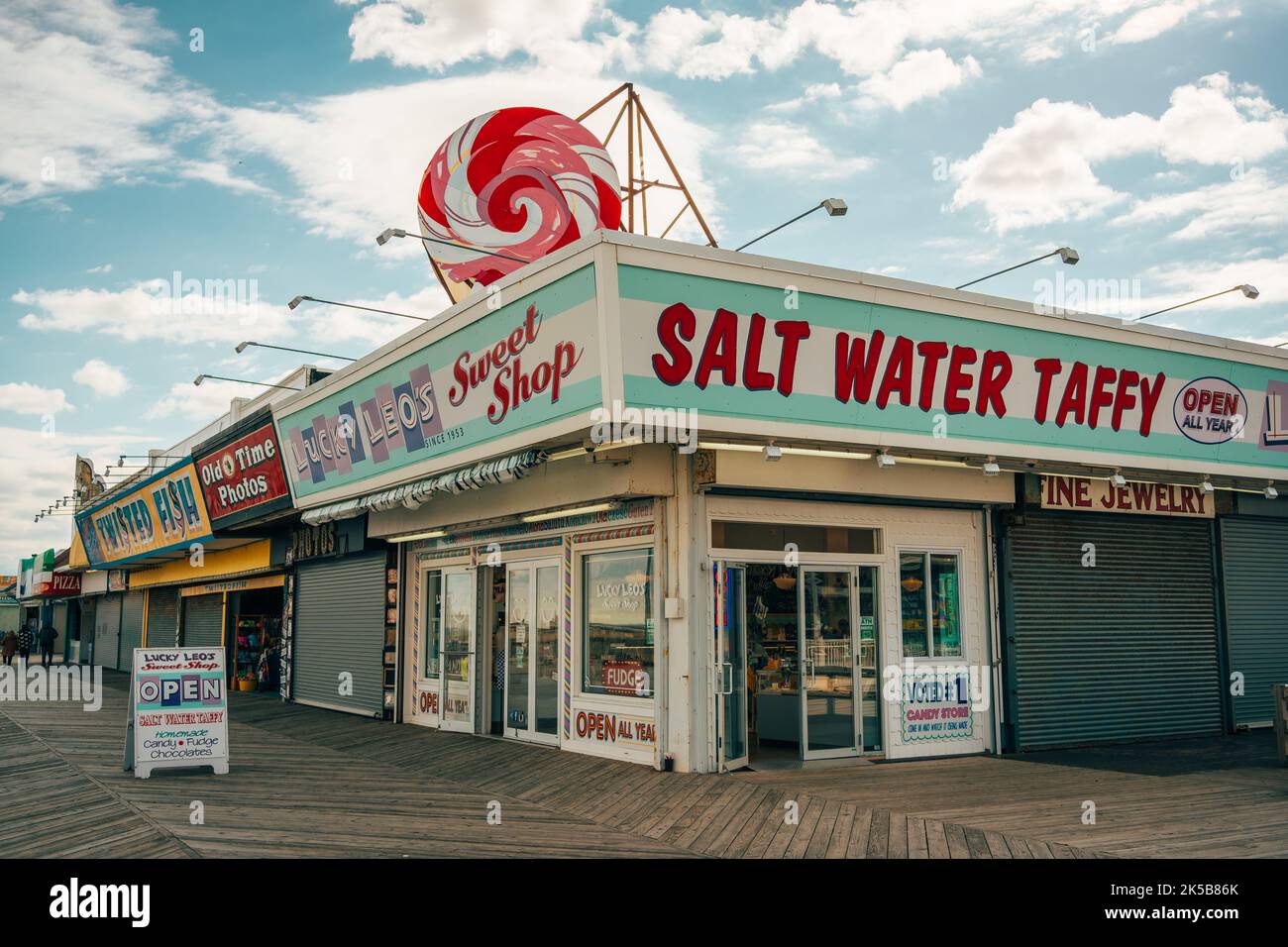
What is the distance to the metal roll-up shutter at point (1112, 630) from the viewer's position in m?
13.2

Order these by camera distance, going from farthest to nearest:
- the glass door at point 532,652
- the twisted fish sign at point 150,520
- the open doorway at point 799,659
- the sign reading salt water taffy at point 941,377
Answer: the twisted fish sign at point 150,520, the glass door at point 532,652, the open doorway at point 799,659, the sign reading salt water taffy at point 941,377

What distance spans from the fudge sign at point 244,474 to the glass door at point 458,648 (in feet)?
14.1

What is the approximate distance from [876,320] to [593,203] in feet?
18.2

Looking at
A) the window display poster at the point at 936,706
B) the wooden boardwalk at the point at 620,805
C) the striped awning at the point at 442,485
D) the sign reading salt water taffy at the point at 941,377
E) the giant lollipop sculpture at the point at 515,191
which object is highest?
the giant lollipop sculpture at the point at 515,191

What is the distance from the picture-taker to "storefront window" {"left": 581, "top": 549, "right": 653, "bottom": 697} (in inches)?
449

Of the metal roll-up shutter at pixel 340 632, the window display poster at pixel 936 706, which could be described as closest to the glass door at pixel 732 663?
the window display poster at pixel 936 706

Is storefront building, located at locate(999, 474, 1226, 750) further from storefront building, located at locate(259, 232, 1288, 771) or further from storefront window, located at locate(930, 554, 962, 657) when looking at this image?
storefront window, located at locate(930, 554, 962, 657)

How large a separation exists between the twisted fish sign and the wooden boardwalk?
9.25 meters

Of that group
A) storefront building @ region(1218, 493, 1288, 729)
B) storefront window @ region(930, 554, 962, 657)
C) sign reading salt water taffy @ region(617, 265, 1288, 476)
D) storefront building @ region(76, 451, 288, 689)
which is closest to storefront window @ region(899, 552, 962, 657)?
storefront window @ region(930, 554, 962, 657)

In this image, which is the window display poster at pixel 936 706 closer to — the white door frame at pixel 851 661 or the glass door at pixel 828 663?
the white door frame at pixel 851 661

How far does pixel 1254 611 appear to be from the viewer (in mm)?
15250

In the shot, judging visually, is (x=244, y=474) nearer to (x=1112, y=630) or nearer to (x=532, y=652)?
(x=532, y=652)

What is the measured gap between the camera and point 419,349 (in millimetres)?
12562
